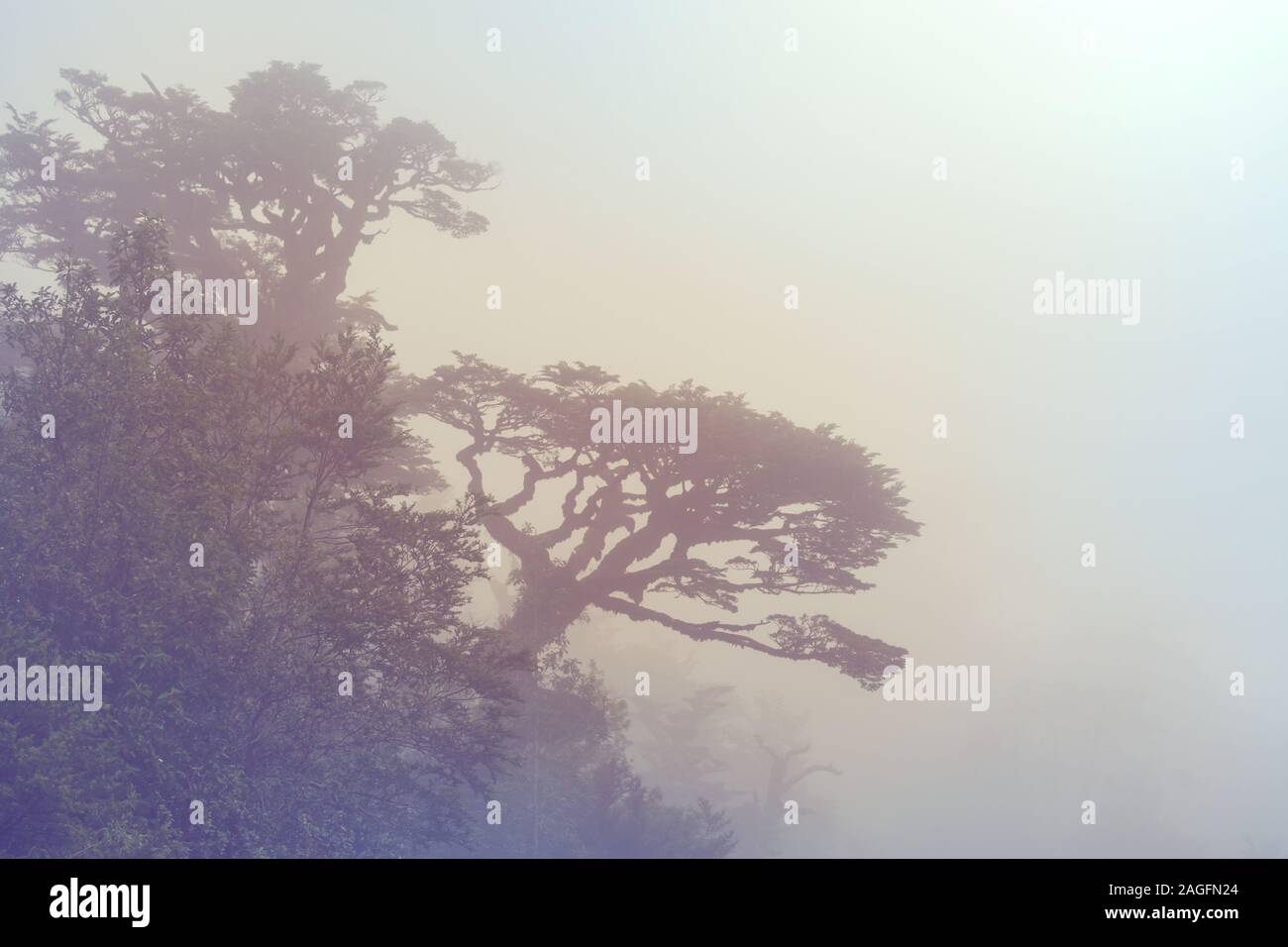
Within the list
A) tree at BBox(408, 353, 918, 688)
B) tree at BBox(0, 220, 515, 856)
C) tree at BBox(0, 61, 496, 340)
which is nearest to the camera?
tree at BBox(0, 220, 515, 856)

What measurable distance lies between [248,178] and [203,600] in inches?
850

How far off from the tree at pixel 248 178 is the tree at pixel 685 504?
799 cm

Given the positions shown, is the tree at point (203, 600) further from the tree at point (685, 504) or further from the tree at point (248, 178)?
the tree at point (248, 178)

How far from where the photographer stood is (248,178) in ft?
120

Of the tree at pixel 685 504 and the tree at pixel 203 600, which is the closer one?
the tree at pixel 203 600

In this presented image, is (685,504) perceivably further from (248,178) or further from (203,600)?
(248,178)

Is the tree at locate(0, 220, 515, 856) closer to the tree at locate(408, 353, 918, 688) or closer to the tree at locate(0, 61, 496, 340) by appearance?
the tree at locate(408, 353, 918, 688)

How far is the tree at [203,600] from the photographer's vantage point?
18.5 meters

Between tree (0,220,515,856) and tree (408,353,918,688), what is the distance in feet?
29.9

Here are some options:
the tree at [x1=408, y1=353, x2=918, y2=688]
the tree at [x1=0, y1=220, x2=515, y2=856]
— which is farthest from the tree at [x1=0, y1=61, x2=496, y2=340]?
the tree at [x1=0, y1=220, x2=515, y2=856]

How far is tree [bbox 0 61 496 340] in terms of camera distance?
117 ft

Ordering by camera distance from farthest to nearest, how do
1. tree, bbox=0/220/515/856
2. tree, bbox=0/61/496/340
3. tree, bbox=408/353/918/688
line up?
1. tree, bbox=0/61/496/340
2. tree, bbox=408/353/918/688
3. tree, bbox=0/220/515/856

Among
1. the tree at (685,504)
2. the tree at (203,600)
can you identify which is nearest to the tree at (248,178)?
the tree at (685,504)
